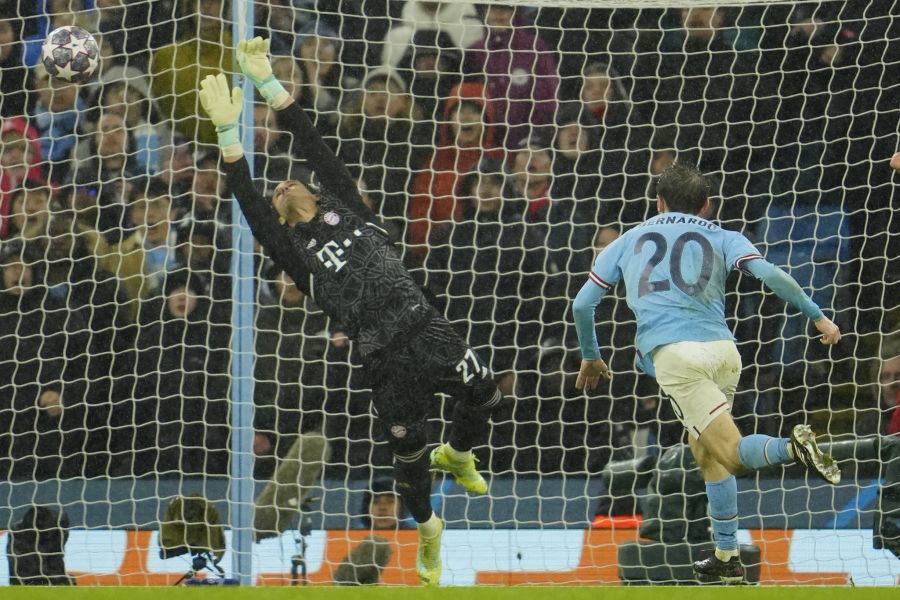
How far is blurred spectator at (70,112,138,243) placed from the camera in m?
7.14

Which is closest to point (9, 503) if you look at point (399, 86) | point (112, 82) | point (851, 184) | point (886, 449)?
point (112, 82)

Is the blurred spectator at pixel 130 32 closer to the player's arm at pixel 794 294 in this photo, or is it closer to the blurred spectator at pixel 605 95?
the blurred spectator at pixel 605 95

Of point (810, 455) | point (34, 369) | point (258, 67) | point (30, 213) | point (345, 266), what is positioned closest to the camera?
point (810, 455)

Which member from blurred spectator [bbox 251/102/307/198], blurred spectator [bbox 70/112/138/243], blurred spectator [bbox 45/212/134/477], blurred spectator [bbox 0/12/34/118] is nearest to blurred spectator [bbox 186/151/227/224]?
blurred spectator [bbox 251/102/307/198]

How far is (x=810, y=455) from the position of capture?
15.0ft

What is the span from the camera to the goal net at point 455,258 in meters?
6.79

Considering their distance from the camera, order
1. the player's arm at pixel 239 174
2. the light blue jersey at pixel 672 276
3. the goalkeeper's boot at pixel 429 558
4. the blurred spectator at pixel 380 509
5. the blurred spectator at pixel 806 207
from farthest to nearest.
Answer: the blurred spectator at pixel 806 207
the blurred spectator at pixel 380 509
the goalkeeper's boot at pixel 429 558
the player's arm at pixel 239 174
the light blue jersey at pixel 672 276

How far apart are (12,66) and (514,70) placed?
8.77 ft

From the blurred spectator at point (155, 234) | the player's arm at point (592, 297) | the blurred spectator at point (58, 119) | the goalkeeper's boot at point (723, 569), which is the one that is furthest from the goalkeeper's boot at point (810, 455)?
the blurred spectator at point (58, 119)

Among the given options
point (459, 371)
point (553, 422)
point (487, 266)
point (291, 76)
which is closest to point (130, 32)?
point (291, 76)

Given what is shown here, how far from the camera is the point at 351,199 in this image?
5609 mm

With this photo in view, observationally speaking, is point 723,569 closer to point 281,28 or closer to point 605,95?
point 605,95

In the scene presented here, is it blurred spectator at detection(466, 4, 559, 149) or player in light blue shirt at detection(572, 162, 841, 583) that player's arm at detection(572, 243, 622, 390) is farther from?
blurred spectator at detection(466, 4, 559, 149)

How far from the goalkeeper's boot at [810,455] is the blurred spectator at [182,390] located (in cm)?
342
